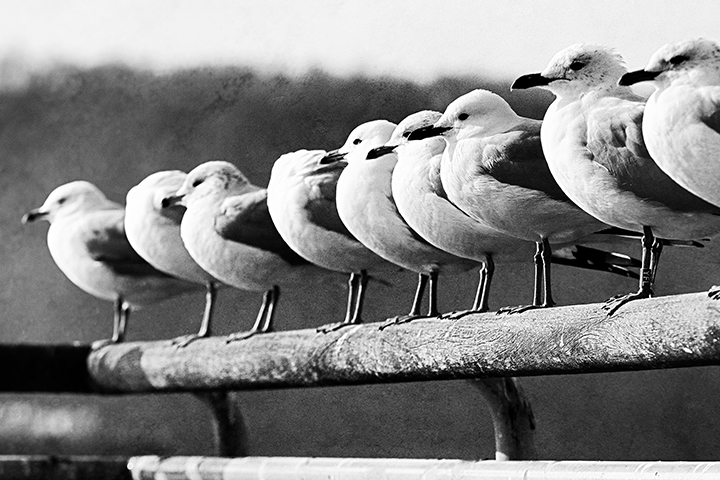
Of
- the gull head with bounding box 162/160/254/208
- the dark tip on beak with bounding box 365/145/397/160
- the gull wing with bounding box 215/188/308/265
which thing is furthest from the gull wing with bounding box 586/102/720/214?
the gull head with bounding box 162/160/254/208

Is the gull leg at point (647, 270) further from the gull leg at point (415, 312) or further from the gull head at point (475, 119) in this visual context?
the gull leg at point (415, 312)

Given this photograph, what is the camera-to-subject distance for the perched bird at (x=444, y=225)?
4.76 feet

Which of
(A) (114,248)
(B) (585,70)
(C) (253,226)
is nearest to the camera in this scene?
(B) (585,70)

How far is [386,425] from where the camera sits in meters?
1.94

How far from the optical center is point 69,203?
2.18 metres

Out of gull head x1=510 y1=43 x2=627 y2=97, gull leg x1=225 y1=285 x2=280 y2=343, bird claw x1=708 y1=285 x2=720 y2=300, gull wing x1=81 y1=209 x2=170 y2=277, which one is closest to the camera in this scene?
bird claw x1=708 y1=285 x2=720 y2=300

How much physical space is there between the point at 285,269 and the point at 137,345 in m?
0.35

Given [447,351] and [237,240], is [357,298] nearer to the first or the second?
[237,240]

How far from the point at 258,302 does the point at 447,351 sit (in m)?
0.79

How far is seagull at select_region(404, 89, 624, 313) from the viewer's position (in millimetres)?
1351

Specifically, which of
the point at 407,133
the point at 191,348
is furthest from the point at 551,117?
the point at 191,348

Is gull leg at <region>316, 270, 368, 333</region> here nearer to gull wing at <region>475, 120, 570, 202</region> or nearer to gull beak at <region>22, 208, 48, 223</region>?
gull wing at <region>475, 120, 570, 202</region>

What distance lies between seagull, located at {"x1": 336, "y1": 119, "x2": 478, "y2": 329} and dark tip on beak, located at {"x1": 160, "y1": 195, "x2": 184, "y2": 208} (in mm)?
382

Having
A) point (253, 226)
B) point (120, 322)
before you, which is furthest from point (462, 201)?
point (120, 322)
